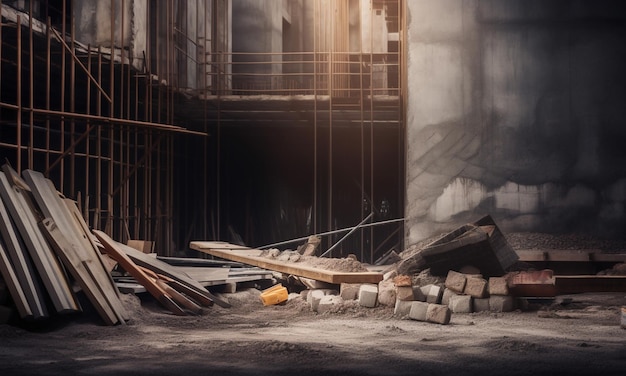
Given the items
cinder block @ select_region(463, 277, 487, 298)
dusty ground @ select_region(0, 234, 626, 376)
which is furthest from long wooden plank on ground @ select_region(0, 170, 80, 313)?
cinder block @ select_region(463, 277, 487, 298)

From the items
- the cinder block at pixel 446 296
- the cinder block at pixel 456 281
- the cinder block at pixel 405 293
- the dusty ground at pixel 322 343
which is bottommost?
the dusty ground at pixel 322 343

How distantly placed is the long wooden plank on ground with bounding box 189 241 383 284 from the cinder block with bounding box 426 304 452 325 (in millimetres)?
1476

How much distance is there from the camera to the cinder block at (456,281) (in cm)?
1164

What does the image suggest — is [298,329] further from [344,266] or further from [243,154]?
[243,154]

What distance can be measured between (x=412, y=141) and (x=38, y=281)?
7.83m

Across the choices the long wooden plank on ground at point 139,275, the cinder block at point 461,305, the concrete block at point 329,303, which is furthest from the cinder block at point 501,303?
the long wooden plank on ground at point 139,275

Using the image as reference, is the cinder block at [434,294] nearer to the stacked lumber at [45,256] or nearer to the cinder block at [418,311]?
the cinder block at [418,311]

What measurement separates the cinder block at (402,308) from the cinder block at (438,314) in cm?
49

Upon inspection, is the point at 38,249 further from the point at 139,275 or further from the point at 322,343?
the point at 322,343

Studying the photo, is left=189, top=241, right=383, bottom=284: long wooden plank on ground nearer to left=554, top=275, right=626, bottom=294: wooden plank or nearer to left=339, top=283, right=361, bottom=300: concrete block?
left=339, top=283, right=361, bottom=300: concrete block

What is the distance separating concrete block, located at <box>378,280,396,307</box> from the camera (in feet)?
38.1

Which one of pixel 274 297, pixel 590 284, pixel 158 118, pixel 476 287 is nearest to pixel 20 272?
pixel 274 297

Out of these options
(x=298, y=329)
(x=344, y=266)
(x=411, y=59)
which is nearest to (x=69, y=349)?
(x=298, y=329)

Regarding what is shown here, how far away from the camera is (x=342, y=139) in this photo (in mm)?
22938
